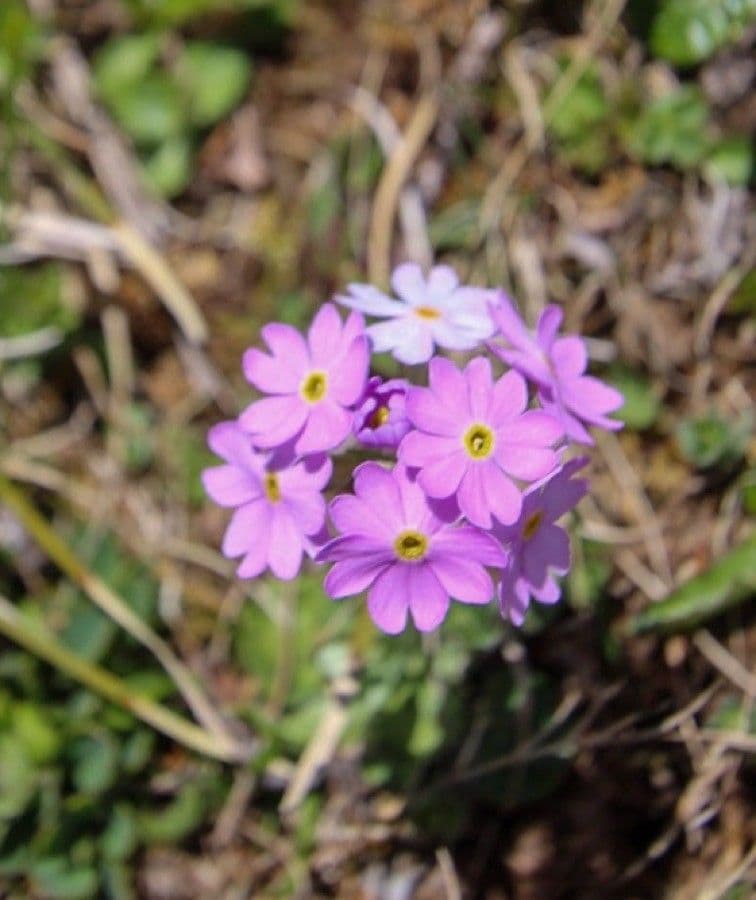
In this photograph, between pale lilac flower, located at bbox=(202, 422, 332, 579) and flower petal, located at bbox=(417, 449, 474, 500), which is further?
pale lilac flower, located at bbox=(202, 422, 332, 579)

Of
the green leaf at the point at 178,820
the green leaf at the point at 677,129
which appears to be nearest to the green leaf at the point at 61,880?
the green leaf at the point at 178,820

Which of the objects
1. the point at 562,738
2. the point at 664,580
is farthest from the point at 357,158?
the point at 562,738


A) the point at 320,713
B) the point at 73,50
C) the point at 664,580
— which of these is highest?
the point at 73,50

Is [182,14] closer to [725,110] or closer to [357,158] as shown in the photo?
[357,158]

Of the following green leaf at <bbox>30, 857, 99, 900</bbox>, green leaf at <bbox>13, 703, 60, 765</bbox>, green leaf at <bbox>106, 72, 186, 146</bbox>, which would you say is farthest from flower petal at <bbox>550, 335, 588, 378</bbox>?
green leaf at <bbox>106, 72, 186, 146</bbox>

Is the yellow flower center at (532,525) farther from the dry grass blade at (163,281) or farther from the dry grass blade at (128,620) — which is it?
the dry grass blade at (163,281)

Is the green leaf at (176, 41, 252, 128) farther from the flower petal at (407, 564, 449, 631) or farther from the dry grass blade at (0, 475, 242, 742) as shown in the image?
the flower petal at (407, 564, 449, 631)

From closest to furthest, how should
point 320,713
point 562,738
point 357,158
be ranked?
1. point 562,738
2. point 320,713
3. point 357,158
